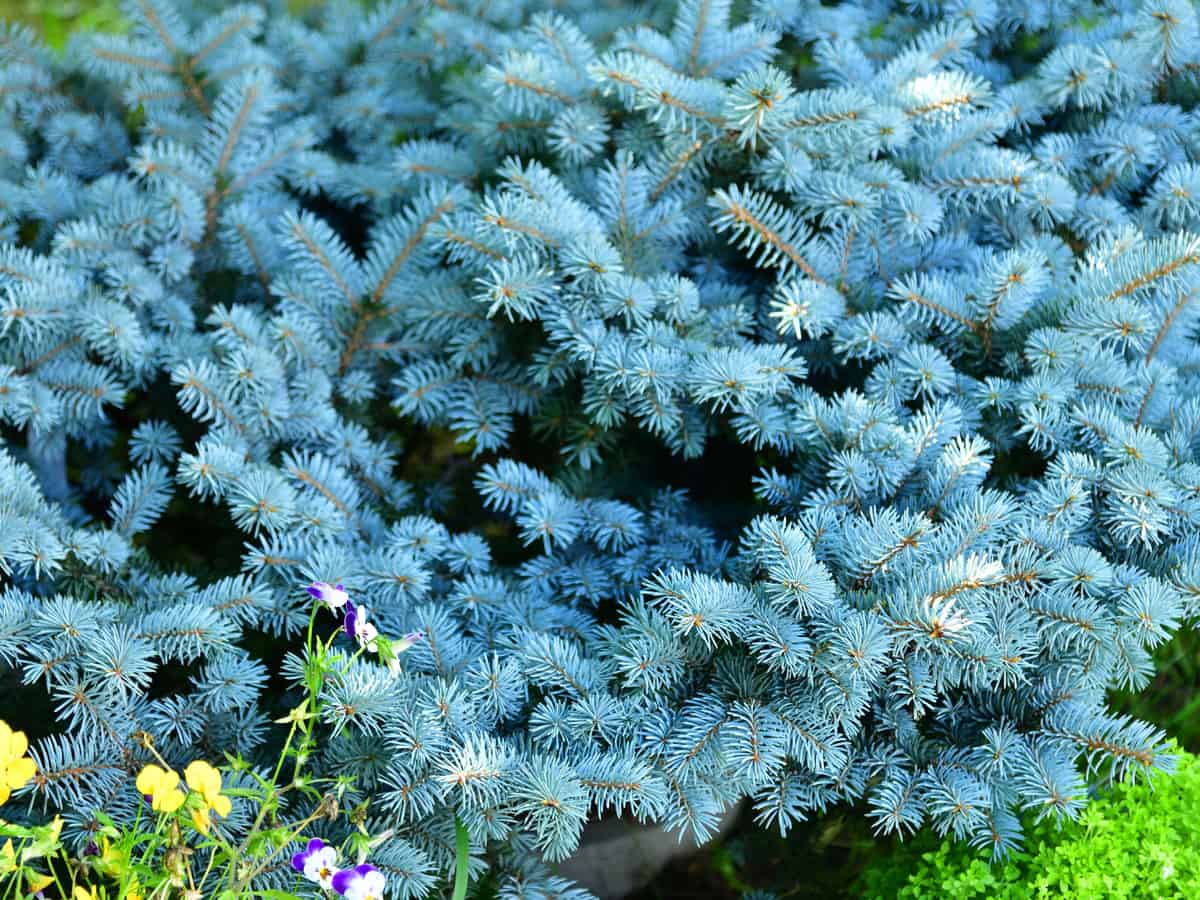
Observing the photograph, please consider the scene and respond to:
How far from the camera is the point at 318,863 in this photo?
3.42ft

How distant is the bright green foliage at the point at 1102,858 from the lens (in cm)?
123

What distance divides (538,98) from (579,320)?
0.39 meters

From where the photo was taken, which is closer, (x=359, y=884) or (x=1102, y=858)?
(x=359, y=884)

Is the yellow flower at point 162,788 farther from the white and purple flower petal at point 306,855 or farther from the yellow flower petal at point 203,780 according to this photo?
the white and purple flower petal at point 306,855

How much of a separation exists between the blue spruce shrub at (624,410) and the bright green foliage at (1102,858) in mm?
46

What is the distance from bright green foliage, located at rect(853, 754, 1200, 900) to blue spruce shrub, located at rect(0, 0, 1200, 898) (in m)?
0.05

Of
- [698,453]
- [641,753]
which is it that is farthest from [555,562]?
[641,753]

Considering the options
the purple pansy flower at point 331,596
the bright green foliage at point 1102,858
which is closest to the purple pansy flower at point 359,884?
the purple pansy flower at point 331,596

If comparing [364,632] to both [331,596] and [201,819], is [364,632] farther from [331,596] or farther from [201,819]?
[201,819]

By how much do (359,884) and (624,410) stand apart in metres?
0.73

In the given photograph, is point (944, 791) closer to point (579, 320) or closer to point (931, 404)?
point (931, 404)

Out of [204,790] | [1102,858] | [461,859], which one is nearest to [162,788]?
[204,790]

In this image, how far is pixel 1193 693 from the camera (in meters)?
1.75

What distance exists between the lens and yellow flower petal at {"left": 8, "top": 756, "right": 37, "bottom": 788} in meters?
1.01
